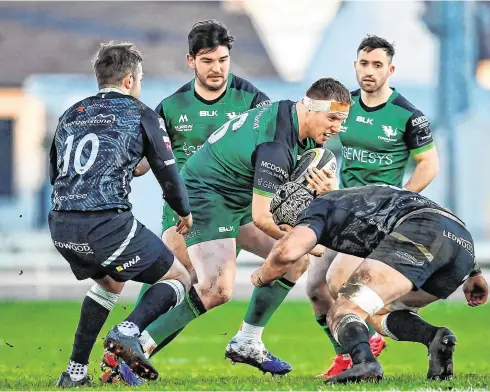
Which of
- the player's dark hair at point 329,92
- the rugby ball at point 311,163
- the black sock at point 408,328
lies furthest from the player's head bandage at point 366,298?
the player's dark hair at point 329,92

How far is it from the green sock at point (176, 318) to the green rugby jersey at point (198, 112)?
134 cm

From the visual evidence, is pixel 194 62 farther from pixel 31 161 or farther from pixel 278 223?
pixel 31 161

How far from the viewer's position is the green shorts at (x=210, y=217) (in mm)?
9312

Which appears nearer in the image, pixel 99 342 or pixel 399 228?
pixel 399 228

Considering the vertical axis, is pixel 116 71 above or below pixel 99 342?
above

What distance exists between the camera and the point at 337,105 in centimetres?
885

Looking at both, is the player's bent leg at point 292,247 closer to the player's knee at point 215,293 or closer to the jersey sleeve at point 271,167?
the jersey sleeve at point 271,167

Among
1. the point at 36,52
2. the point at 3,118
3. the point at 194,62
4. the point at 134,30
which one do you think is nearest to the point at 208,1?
the point at 134,30

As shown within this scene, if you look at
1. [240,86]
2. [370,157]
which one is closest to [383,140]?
[370,157]

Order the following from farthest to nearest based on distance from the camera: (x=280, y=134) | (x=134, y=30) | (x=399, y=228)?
1. (x=134, y=30)
2. (x=280, y=134)
3. (x=399, y=228)

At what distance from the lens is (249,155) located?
9023mm

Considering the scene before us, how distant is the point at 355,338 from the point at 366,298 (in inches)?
11.2

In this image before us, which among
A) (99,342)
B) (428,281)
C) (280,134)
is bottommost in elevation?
(99,342)

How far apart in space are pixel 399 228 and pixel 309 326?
9.33 m
